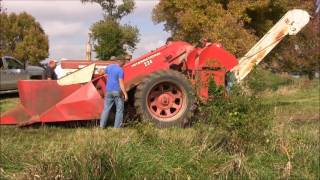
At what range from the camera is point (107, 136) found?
10.8 metres

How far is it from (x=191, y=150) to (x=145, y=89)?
4.16m

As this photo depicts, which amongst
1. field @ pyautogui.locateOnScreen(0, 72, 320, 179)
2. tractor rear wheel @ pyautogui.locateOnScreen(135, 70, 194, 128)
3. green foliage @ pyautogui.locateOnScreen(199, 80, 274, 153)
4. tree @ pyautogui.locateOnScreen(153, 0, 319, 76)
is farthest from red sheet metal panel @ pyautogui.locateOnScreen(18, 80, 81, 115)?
tree @ pyautogui.locateOnScreen(153, 0, 319, 76)

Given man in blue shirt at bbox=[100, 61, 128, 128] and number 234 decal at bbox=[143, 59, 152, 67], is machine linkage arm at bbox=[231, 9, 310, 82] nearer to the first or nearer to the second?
number 234 decal at bbox=[143, 59, 152, 67]

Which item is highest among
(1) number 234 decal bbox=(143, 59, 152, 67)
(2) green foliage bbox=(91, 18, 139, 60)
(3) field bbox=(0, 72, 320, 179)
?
(2) green foliage bbox=(91, 18, 139, 60)

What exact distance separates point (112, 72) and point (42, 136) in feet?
8.04

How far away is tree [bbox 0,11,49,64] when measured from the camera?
188ft

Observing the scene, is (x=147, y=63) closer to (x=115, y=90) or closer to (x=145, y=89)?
(x=145, y=89)

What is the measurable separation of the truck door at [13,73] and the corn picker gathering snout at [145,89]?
1021 cm

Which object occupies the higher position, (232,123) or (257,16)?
(257,16)

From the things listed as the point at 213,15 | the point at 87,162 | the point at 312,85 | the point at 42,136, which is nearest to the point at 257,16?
the point at 213,15

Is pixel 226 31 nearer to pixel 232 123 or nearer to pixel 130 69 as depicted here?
pixel 130 69

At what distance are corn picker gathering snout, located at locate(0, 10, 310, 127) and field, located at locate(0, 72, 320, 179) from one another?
5.82 feet

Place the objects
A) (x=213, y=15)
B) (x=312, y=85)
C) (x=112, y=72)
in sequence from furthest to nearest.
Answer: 1. (x=312, y=85)
2. (x=213, y=15)
3. (x=112, y=72)

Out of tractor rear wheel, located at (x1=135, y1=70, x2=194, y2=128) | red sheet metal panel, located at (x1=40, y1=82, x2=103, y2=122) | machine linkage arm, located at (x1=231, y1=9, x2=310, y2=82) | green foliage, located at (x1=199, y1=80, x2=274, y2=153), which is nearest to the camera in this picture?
green foliage, located at (x1=199, y1=80, x2=274, y2=153)
